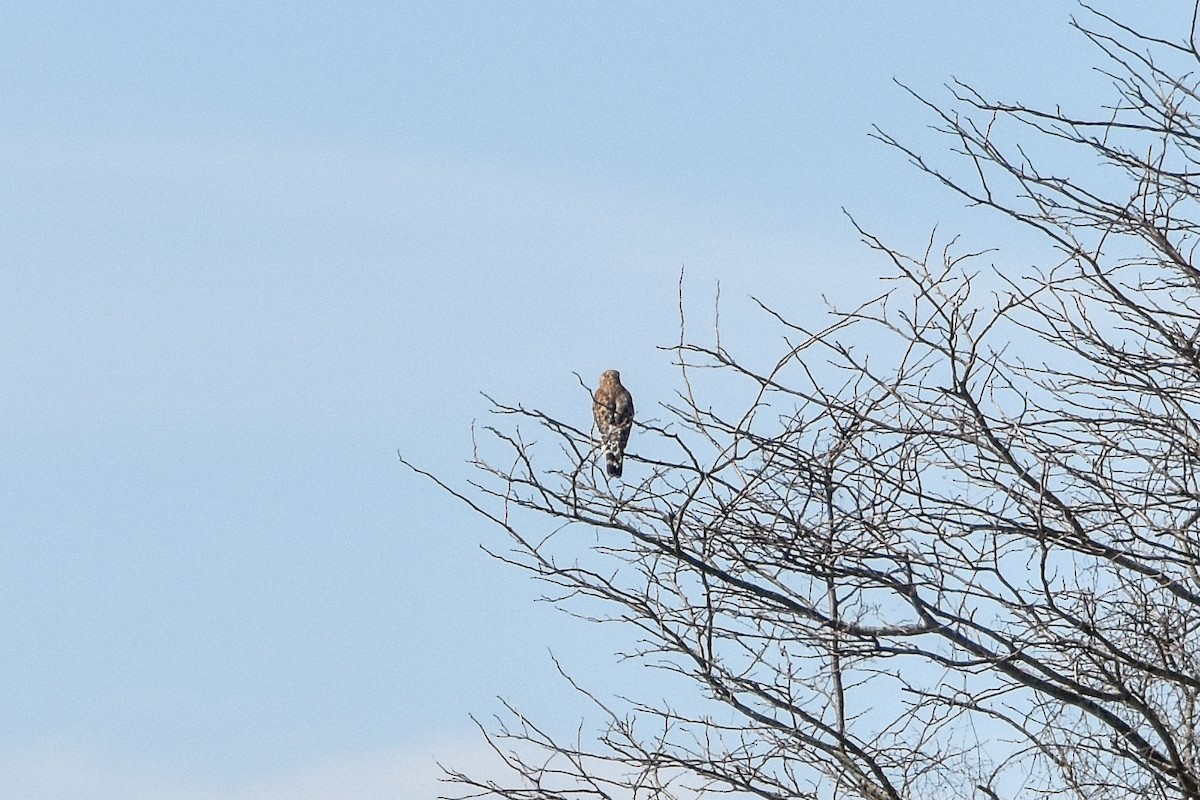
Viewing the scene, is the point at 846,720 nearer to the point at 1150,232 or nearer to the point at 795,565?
the point at 795,565

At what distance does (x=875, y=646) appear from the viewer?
5160 mm

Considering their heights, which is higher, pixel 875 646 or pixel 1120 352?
pixel 1120 352

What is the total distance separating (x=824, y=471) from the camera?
16.7 ft

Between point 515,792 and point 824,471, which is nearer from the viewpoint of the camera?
point 824,471

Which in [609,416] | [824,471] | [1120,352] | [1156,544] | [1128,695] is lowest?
[1128,695]

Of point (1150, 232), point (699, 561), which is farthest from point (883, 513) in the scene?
point (1150, 232)

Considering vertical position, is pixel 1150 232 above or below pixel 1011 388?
above

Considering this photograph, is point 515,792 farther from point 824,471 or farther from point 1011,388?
point 1011,388

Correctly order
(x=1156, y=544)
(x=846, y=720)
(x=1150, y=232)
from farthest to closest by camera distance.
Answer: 1. (x=846, y=720)
2. (x=1150, y=232)
3. (x=1156, y=544)

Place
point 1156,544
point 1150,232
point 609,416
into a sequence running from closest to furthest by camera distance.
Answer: point 1156,544 < point 1150,232 < point 609,416

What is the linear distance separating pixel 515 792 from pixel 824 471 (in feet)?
5.24

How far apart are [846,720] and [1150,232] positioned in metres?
2.02

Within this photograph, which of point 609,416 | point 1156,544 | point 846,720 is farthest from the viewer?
point 609,416

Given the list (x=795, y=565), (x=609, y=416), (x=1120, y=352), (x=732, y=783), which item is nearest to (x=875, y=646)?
(x=795, y=565)
